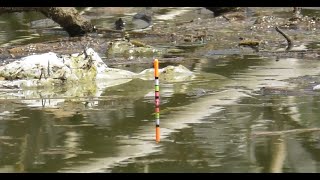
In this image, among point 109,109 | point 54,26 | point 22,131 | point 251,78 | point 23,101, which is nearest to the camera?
point 22,131

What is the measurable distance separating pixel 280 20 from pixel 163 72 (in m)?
10.1

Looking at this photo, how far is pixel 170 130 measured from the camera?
12.3m

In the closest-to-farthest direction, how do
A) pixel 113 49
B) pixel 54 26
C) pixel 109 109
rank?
pixel 109 109 → pixel 113 49 → pixel 54 26

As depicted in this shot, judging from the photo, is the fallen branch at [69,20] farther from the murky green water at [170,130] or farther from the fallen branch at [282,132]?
the fallen branch at [282,132]

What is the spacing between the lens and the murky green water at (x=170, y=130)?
10.5 meters

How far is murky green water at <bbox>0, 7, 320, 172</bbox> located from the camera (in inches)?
415

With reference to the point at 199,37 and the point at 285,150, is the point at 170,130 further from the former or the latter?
the point at 199,37

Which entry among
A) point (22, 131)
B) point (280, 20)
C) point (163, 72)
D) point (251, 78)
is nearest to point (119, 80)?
point (163, 72)

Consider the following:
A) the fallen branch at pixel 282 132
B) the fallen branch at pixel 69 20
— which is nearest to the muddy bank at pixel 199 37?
the fallen branch at pixel 69 20

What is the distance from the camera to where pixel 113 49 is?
71.8 feet

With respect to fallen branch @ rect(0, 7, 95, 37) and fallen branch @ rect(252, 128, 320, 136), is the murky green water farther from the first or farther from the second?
fallen branch @ rect(0, 7, 95, 37)

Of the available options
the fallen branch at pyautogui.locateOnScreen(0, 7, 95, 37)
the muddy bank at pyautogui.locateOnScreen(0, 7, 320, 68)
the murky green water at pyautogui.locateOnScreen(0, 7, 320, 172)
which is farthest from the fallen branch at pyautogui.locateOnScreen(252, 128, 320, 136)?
the fallen branch at pyautogui.locateOnScreen(0, 7, 95, 37)

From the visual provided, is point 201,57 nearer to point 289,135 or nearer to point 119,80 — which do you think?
point 119,80

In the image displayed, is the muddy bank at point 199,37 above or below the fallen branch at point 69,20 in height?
below
